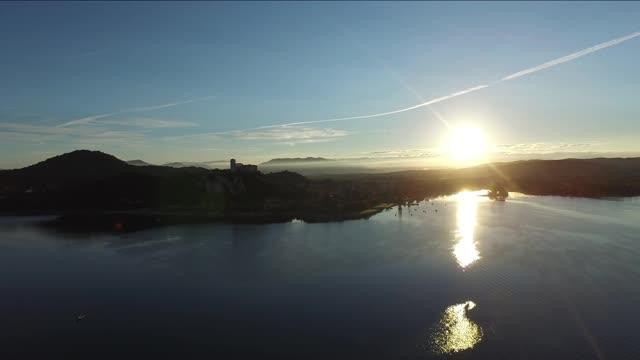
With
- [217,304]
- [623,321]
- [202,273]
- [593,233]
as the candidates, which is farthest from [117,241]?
[593,233]

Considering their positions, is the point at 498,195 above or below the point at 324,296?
above

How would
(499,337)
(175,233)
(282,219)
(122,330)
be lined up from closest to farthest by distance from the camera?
(499,337) < (122,330) < (175,233) < (282,219)

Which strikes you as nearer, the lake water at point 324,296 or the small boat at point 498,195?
the lake water at point 324,296

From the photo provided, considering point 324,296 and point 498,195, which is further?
point 498,195

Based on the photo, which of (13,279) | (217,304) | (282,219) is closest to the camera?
(217,304)

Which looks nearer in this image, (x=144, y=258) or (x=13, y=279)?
(x=13, y=279)

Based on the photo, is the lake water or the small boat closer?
the lake water

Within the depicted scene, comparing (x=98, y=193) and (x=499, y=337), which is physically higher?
(x=98, y=193)

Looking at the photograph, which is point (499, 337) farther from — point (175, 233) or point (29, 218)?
point (29, 218)
